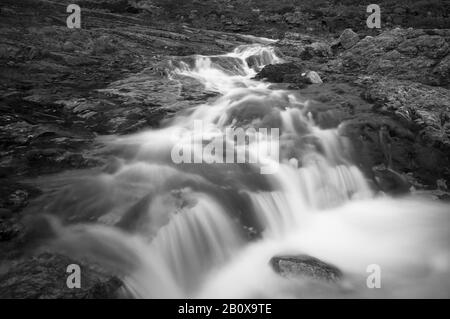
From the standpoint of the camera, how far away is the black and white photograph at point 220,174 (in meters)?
6.05

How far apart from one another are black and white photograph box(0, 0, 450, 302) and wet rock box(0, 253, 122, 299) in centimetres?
2

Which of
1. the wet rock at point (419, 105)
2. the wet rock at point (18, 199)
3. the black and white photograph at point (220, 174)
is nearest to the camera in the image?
the black and white photograph at point (220, 174)

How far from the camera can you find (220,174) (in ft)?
27.4

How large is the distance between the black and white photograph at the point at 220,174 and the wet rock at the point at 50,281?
0.07 ft

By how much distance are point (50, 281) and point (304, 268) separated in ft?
11.7

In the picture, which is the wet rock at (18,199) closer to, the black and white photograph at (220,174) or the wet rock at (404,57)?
the black and white photograph at (220,174)

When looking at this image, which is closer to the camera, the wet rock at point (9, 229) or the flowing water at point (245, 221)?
the wet rock at point (9, 229)

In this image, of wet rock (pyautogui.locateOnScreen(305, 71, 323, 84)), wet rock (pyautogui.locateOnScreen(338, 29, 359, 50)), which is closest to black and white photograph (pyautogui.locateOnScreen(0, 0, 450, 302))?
wet rock (pyautogui.locateOnScreen(305, 71, 323, 84))

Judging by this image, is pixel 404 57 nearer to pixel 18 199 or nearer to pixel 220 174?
pixel 220 174

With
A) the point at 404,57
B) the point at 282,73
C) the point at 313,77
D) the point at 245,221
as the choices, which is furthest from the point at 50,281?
the point at 404,57

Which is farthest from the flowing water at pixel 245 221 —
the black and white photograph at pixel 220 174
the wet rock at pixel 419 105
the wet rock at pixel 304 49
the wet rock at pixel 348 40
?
the wet rock at pixel 348 40

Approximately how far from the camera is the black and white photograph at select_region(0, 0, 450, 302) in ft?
19.9

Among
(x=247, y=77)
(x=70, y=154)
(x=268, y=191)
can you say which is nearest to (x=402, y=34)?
(x=247, y=77)

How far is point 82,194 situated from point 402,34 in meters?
13.6
